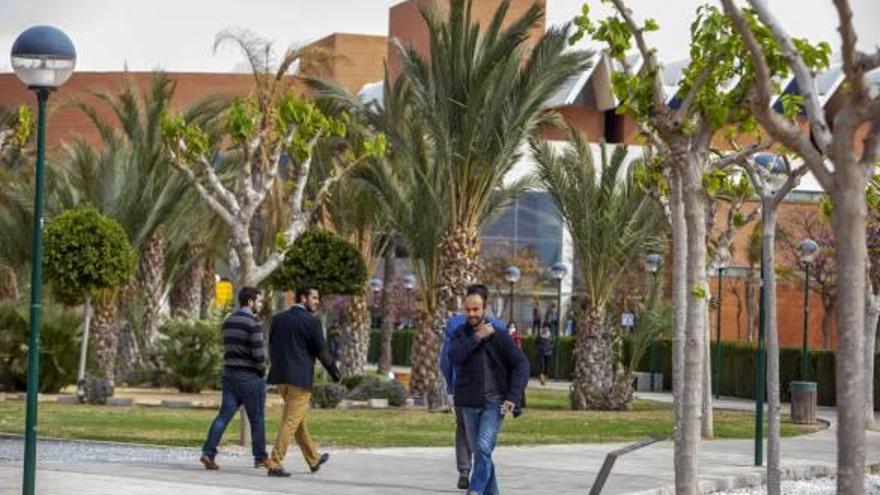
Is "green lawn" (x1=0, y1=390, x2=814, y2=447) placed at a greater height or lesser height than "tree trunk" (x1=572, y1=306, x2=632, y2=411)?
lesser

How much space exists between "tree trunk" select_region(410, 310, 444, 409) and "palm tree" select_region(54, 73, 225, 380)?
5.57 meters

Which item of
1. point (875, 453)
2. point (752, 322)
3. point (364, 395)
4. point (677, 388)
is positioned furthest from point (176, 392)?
point (752, 322)

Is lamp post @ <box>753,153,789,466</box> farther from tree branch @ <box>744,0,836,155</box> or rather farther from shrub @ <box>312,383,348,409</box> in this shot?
shrub @ <box>312,383,348,409</box>

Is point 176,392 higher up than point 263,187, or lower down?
lower down

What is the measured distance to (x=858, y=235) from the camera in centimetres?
924

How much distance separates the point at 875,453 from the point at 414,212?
10.9 meters

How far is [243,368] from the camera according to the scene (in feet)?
55.4

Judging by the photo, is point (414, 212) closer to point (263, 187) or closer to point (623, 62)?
point (263, 187)

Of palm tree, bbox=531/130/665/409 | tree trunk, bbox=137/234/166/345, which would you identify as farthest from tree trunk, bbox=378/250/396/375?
palm tree, bbox=531/130/665/409

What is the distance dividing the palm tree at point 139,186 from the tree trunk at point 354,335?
146 inches

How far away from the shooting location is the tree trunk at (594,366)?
3409 centimetres

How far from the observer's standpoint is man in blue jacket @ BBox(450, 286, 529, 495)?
1437 cm

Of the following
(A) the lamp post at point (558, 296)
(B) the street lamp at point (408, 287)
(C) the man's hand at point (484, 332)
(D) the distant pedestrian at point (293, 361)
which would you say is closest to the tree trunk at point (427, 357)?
(D) the distant pedestrian at point (293, 361)

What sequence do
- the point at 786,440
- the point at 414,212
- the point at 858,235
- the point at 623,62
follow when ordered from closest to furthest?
the point at 858,235 → the point at 623,62 → the point at 786,440 → the point at 414,212
